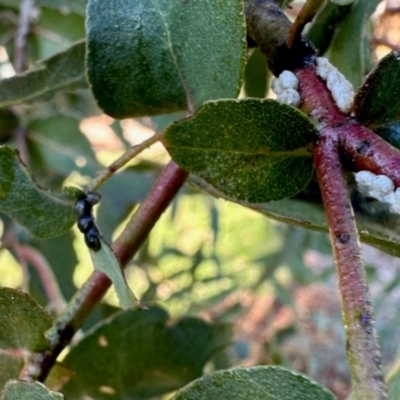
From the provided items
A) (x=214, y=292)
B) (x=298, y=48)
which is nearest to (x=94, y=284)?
(x=298, y=48)

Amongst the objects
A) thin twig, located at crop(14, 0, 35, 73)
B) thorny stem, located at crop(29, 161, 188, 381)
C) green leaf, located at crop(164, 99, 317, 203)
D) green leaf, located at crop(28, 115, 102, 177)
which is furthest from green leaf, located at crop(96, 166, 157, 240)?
green leaf, located at crop(164, 99, 317, 203)

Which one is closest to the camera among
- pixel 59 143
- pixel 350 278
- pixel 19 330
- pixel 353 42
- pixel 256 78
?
pixel 350 278

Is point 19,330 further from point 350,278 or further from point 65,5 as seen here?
point 65,5

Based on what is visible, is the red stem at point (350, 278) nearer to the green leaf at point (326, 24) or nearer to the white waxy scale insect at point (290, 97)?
the white waxy scale insect at point (290, 97)

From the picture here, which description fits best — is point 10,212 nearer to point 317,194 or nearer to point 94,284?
point 94,284

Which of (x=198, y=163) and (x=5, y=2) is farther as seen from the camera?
(x=5, y=2)

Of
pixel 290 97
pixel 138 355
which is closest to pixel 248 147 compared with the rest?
pixel 290 97
